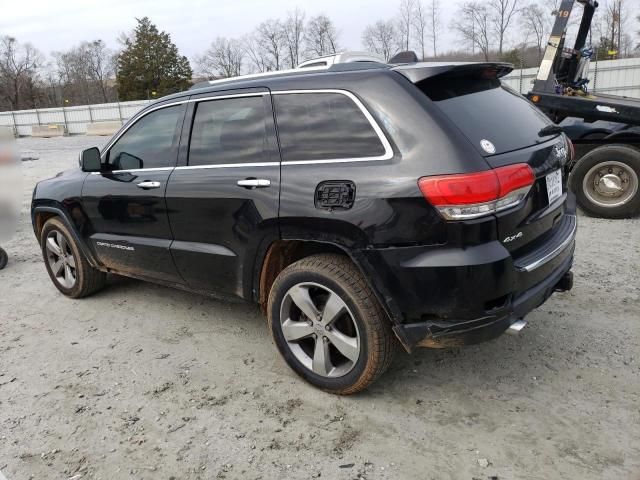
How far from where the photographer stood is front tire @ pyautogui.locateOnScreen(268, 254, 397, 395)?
9.12 ft

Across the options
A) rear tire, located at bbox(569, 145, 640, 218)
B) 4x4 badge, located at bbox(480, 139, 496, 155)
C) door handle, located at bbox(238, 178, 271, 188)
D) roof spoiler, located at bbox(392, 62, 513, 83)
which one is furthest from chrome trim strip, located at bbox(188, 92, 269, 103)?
rear tire, located at bbox(569, 145, 640, 218)

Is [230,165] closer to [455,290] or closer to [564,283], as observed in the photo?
[455,290]

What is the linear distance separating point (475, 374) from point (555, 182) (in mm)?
1258

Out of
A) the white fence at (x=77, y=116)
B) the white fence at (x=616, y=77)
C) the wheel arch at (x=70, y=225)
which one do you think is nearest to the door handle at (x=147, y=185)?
the wheel arch at (x=70, y=225)

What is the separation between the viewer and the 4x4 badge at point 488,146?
2604 millimetres

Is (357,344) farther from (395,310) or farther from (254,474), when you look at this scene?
(254,474)

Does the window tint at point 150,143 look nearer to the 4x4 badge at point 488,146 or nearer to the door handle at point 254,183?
the door handle at point 254,183

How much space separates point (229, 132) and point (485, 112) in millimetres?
1584

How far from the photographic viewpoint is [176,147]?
3670mm

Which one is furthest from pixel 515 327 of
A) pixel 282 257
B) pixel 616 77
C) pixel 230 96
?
pixel 616 77

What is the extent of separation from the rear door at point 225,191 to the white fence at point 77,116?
1472 inches

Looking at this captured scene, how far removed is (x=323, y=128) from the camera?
292 centimetres

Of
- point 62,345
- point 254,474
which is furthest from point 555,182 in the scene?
point 62,345

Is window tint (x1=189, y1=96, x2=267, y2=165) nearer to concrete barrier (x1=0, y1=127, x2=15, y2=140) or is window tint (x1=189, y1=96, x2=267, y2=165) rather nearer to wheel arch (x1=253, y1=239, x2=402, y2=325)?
wheel arch (x1=253, y1=239, x2=402, y2=325)
